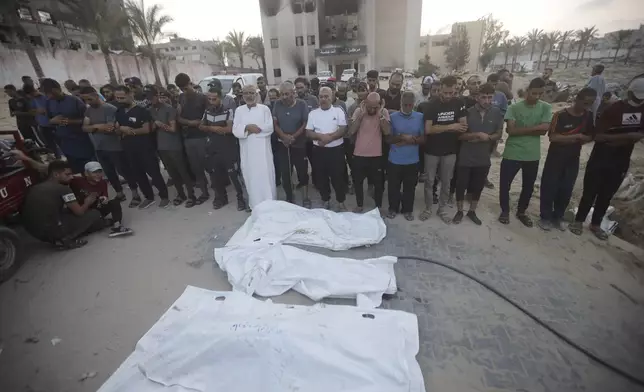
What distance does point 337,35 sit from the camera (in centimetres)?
3606

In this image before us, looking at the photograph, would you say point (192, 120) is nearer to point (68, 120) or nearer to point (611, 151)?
point (68, 120)

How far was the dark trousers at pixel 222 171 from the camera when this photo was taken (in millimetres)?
4867

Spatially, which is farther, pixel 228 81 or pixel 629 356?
pixel 228 81

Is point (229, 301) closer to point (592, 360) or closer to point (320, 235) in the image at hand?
point (320, 235)

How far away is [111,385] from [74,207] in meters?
2.82

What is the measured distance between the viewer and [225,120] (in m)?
4.66

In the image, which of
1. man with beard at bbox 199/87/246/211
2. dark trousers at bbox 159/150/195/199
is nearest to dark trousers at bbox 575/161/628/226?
man with beard at bbox 199/87/246/211

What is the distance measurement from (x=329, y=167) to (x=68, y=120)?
4.48 meters

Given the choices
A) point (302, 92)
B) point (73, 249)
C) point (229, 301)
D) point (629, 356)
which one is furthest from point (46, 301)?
point (629, 356)

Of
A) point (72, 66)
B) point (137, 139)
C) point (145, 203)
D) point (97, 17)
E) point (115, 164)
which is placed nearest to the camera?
point (137, 139)

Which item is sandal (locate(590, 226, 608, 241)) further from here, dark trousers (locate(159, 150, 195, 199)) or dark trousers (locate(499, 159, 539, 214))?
dark trousers (locate(159, 150, 195, 199))

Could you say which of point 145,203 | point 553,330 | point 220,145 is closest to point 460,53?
point 220,145

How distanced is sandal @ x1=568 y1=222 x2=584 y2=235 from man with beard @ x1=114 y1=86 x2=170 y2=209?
630 centimetres

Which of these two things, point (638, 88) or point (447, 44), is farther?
point (447, 44)
